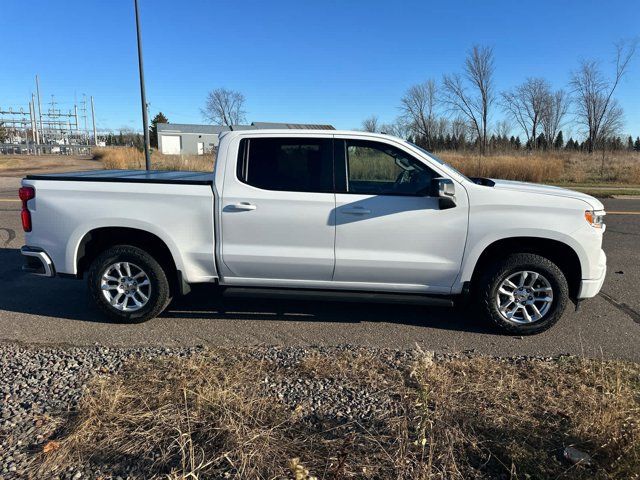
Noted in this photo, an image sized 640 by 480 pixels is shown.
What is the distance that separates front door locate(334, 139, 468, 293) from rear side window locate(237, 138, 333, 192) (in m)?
0.16

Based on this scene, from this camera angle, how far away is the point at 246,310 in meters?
5.20

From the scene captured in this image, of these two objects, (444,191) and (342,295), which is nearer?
(444,191)

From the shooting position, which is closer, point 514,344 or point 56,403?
point 56,403

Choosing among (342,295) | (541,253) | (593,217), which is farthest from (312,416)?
(593,217)

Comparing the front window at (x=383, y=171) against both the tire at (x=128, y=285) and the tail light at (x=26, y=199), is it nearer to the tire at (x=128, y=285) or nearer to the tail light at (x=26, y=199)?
the tire at (x=128, y=285)

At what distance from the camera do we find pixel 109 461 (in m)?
2.48

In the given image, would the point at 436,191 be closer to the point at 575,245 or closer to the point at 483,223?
the point at 483,223

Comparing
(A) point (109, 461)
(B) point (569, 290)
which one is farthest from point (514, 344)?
(A) point (109, 461)

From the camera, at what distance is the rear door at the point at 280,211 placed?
446 cm

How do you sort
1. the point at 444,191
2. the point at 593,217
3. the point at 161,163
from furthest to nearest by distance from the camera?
the point at 161,163
the point at 593,217
the point at 444,191

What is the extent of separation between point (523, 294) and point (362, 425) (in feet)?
8.07

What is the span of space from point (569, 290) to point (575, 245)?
515 mm

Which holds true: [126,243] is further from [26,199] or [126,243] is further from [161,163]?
[161,163]

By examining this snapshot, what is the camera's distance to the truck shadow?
16.3 ft
